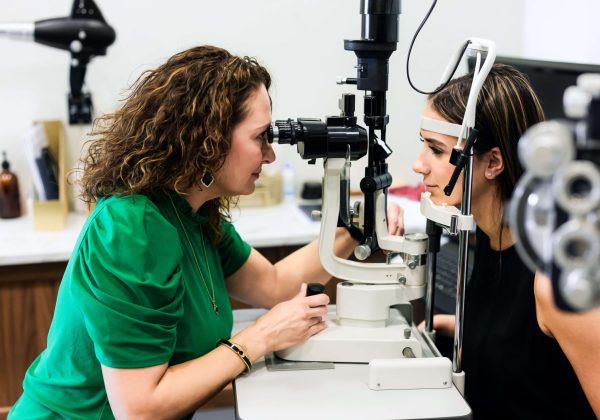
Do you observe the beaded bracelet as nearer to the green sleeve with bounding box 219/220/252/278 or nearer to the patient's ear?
the green sleeve with bounding box 219/220/252/278

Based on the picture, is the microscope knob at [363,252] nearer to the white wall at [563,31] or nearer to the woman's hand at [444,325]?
the woman's hand at [444,325]

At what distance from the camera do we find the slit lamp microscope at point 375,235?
4.49ft

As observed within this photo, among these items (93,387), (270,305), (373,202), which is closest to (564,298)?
(373,202)

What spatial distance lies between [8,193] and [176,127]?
144 centimetres

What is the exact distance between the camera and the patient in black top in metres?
1.44

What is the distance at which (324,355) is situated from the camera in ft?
4.82

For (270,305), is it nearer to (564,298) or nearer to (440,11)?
(564,298)

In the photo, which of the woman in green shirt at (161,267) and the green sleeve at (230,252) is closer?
the woman in green shirt at (161,267)

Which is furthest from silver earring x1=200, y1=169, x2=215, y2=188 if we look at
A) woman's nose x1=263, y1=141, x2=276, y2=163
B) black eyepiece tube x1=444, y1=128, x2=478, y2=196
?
black eyepiece tube x1=444, y1=128, x2=478, y2=196

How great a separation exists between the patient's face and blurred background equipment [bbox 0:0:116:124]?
56.1 inches

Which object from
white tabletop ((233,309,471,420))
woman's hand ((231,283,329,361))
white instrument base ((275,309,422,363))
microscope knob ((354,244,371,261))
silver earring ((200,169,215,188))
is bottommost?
white tabletop ((233,309,471,420))

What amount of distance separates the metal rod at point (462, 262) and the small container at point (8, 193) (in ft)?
6.11

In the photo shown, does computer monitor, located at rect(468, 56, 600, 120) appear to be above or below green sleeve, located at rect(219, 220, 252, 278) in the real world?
above

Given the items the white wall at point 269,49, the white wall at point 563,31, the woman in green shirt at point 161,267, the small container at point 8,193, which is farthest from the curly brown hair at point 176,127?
the white wall at point 563,31
